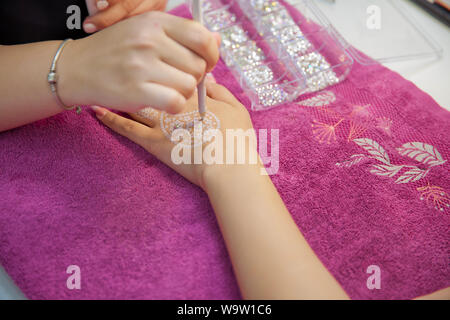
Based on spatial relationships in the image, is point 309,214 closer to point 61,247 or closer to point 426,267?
point 426,267

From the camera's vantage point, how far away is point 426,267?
1.82 feet

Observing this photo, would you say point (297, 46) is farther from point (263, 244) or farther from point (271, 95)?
point (263, 244)

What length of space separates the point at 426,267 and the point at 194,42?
0.50m

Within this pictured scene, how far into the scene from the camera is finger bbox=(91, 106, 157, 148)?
667mm

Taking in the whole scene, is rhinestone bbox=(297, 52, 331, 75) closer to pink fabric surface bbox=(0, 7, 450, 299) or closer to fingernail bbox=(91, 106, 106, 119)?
pink fabric surface bbox=(0, 7, 450, 299)

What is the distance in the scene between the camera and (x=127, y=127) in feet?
2.23

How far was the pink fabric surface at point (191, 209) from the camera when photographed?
54 cm

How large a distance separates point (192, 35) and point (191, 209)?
0.29 meters

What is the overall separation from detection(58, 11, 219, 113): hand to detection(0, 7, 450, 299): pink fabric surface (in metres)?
0.18

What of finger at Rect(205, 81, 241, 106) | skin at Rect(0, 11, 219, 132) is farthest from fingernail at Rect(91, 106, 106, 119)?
finger at Rect(205, 81, 241, 106)

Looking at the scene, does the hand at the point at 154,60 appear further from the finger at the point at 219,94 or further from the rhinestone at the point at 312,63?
the rhinestone at the point at 312,63

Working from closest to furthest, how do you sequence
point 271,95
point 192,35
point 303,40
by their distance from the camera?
point 192,35, point 271,95, point 303,40

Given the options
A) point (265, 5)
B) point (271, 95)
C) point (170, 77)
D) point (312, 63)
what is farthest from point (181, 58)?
point (265, 5)

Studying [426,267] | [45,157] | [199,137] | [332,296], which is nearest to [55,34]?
[45,157]
